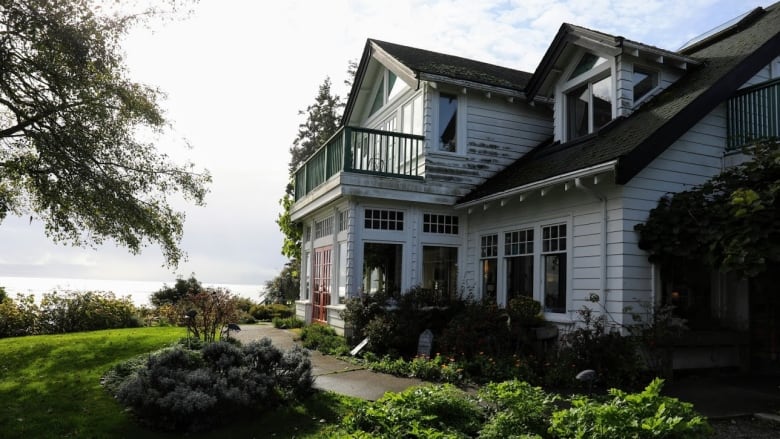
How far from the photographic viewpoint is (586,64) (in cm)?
1169

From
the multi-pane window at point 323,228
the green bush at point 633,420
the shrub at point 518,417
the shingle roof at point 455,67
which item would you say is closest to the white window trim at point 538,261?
the shingle roof at point 455,67

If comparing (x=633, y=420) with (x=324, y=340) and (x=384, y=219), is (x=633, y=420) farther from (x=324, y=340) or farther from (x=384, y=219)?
(x=384, y=219)

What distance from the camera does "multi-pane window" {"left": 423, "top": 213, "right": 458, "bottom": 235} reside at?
12789 mm

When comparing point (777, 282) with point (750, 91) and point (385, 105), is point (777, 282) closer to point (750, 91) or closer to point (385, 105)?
point (750, 91)

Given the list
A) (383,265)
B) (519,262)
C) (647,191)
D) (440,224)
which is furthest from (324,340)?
(647,191)

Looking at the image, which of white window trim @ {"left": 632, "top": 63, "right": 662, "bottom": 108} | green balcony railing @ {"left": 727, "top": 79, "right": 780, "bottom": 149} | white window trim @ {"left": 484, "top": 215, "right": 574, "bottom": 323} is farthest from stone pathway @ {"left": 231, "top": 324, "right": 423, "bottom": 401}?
green balcony railing @ {"left": 727, "top": 79, "right": 780, "bottom": 149}

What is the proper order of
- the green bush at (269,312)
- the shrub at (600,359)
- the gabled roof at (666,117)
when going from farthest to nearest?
the green bush at (269,312), the gabled roof at (666,117), the shrub at (600,359)

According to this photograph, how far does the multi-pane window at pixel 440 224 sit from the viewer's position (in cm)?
1279

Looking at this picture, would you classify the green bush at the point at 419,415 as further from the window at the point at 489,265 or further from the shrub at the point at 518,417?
the window at the point at 489,265

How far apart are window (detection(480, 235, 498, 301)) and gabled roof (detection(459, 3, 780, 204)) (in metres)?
1.08

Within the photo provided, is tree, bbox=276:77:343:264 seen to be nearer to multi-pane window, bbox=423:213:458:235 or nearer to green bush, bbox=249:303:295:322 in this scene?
green bush, bbox=249:303:295:322

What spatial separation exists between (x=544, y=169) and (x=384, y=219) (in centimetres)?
382

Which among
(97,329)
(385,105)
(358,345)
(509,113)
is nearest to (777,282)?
(509,113)

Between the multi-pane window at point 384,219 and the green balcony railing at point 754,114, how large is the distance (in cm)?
671
